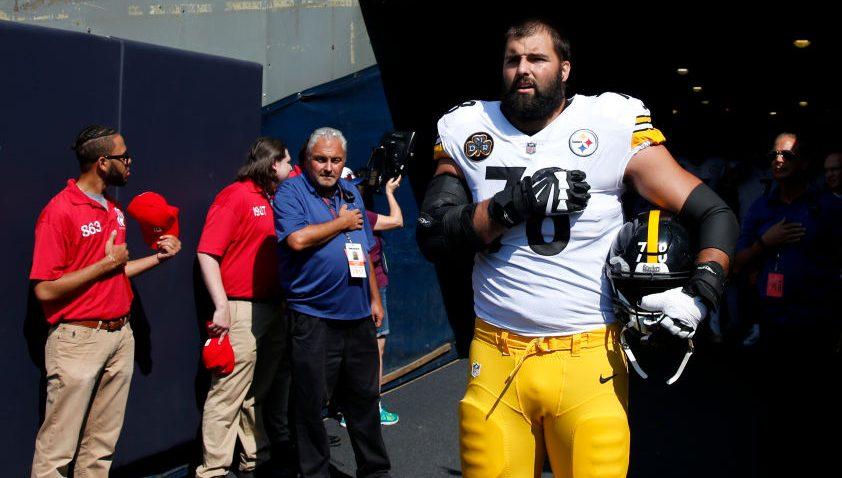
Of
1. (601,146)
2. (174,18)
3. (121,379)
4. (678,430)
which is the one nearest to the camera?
(601,146)

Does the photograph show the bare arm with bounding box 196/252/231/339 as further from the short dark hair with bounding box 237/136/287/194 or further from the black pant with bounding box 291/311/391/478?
the short dark hair with bounding box 237/136/287/194

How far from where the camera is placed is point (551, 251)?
2625 mm

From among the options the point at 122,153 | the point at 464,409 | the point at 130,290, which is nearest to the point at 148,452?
the point at 130,290

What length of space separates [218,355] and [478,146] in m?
2.29

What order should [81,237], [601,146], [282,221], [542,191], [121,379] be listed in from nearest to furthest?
[542,191], [601,146], [81,237], [121,379], [282,221]

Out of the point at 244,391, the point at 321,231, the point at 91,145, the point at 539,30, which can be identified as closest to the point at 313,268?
the point at 321,231

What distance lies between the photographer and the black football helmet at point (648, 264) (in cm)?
245

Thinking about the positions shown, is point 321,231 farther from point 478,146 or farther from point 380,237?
point 478,146

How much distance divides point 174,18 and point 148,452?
358cm

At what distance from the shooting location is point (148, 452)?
4.42 meters

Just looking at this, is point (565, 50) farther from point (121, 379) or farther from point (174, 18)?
point (174, 18)

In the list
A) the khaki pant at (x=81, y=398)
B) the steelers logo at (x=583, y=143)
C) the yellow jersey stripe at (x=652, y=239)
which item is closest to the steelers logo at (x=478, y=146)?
the steelers logo at (x=583, y=143)

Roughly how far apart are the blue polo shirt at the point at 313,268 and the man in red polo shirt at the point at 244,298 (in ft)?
0.94

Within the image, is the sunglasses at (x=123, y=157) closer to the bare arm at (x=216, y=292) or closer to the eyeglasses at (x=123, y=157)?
the eyeglasses at (x=123, y=157)
